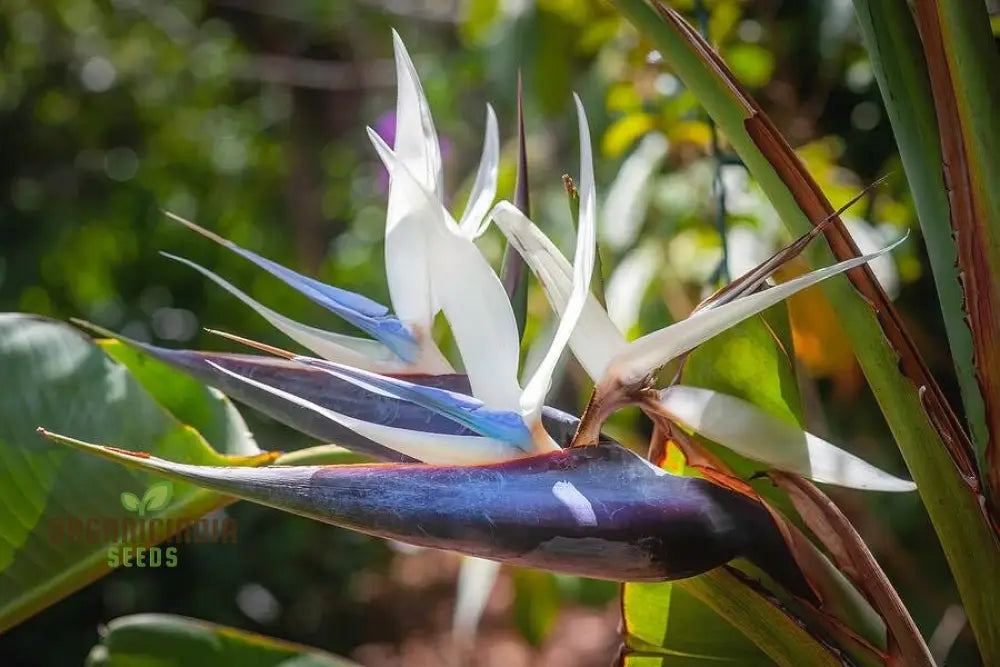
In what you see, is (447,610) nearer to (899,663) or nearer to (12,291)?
(12,291)

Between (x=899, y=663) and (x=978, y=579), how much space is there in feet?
0.15

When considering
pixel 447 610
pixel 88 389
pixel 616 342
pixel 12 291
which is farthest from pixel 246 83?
pixel 616 342

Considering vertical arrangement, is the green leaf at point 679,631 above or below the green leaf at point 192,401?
below

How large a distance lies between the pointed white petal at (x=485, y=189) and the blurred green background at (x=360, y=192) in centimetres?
19

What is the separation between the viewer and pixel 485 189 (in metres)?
0.43

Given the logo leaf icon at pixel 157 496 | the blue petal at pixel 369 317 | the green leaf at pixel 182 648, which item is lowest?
the green leaf at pixel 182 648

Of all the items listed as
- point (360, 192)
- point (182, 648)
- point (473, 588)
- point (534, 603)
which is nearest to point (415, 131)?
point (182, 648)

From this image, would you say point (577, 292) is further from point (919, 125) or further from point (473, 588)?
point (473, 588)

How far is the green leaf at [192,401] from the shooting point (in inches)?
21.3

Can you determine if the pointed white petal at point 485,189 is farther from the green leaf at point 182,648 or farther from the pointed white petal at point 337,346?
the green leaf at point 182,648

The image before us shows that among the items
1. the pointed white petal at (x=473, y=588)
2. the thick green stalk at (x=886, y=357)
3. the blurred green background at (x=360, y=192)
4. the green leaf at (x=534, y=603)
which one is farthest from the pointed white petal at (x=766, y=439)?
the green leaf at (x=534, y=603)

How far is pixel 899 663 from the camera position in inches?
13.8

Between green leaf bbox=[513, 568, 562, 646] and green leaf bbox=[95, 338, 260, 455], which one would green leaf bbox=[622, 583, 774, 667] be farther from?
green leaf bbox=[513, 568, 562, 646]

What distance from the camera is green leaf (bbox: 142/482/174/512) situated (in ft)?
1.67
